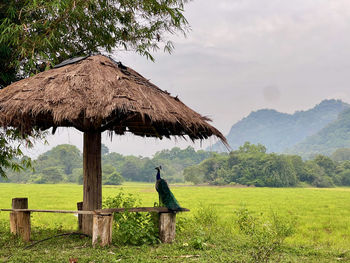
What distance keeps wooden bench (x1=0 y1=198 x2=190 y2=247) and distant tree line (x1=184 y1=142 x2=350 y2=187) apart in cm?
4701

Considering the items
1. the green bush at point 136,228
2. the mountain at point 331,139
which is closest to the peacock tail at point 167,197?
the green bush at point 136,228

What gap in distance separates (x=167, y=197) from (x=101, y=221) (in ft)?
3.81

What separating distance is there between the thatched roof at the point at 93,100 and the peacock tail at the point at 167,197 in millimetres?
973

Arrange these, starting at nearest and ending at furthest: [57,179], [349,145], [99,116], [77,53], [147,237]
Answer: [99,116] < [147,237] < [77,53] < [57,179] < [349,145]

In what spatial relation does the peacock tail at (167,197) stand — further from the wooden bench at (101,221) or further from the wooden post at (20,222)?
the wooden post at (20,222)

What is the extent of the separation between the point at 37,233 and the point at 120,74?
3669 mm

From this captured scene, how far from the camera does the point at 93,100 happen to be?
584 centimetres

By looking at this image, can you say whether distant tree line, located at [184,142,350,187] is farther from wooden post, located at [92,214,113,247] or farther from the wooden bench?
wooden post, located at [92,214,113,247]

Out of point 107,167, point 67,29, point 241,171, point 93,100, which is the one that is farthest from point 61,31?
point 107,167

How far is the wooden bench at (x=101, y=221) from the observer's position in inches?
229

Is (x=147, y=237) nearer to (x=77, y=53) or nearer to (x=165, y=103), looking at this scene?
(x=165, y=103)

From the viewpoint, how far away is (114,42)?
31.8ft

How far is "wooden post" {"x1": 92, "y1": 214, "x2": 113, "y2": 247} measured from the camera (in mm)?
5785

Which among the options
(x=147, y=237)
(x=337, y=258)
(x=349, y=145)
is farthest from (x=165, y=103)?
(x=349, y=145)
